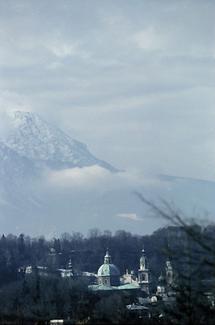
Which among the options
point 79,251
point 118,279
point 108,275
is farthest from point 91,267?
point 108,275

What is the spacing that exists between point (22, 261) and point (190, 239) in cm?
12745

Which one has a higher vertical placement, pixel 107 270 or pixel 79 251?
pixel 79 251

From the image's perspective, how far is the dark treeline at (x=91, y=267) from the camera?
446 inches

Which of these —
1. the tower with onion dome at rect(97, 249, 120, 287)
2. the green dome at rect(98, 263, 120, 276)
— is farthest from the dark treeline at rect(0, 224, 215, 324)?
the green dome at rect(98, 263, 120, 276)

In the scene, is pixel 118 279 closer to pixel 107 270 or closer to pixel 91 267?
pixel 107 270

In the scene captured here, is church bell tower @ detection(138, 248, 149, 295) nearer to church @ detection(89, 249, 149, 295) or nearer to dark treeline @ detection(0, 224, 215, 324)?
church @ detection(89, 249, 149, 295)

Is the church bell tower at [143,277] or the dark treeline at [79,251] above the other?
the dark treeline at [79,251]

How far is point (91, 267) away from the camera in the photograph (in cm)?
15025

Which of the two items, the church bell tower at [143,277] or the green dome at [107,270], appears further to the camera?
the green dome at [107,270]

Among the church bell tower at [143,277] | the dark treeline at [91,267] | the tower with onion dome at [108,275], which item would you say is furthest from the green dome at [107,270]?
the dark treeline at [91,267]

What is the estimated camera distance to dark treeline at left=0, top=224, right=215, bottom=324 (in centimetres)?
1133

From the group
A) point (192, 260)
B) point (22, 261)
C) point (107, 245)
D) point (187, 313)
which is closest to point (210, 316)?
point (187, 313)

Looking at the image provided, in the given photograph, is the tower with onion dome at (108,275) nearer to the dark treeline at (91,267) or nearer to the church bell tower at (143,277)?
the church bell tower at (143,277)

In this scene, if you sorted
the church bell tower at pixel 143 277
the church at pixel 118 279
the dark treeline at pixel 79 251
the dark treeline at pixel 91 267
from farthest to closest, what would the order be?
the dark treeline at pixel 79 251 < the church bell tower at pixel 143 277 < the church at pixel 118 279 < the dark treeline at pixel 91 267
